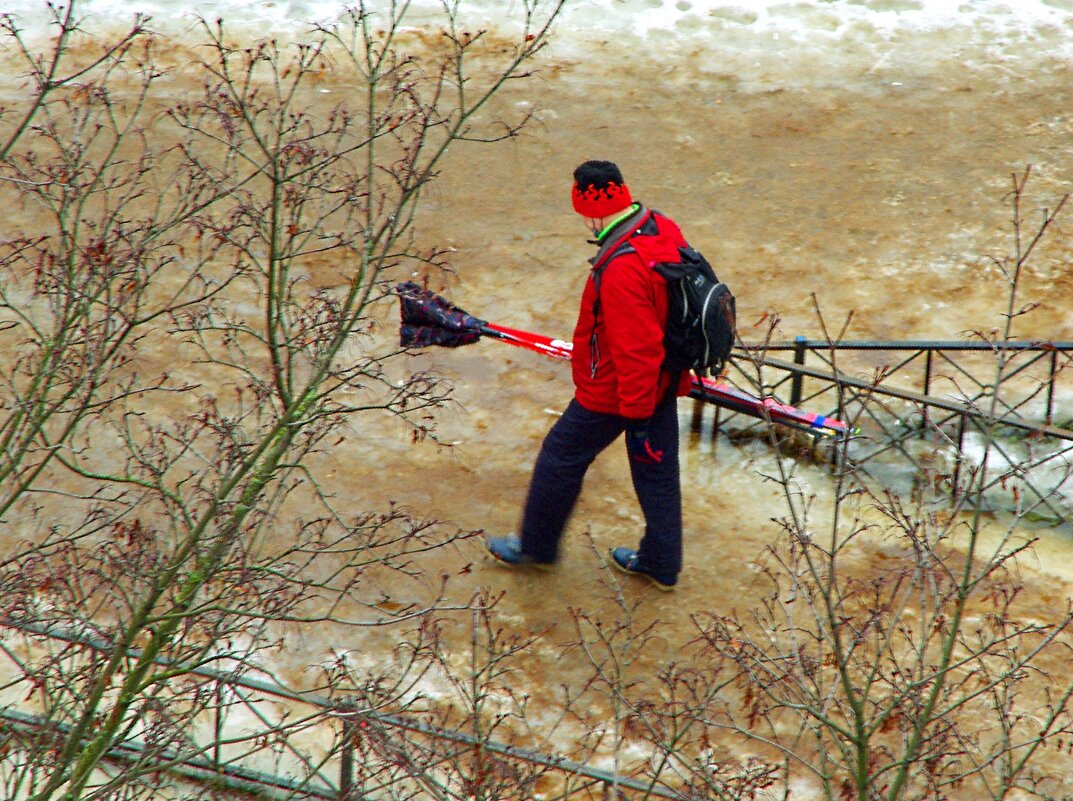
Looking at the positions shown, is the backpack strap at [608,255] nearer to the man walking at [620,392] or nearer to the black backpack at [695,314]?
the man walking at [620,392]

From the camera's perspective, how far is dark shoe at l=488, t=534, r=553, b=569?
21.9ft

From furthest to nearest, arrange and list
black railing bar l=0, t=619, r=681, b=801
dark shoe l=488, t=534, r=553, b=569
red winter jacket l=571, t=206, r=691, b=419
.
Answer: dark shoe l=488, t=534, r=553, b=569 → red winter jacket l=571, t=206, r=691, b=419 → black railing bar l=0, t=619, r=681, b=801

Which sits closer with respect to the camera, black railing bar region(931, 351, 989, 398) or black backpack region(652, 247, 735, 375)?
black backpack region(652, 247, 735, 375)

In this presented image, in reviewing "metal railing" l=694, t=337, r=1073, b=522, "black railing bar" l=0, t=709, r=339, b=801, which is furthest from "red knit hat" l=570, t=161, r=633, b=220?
"black railing bar" l=0, t=709, r=339, b=801

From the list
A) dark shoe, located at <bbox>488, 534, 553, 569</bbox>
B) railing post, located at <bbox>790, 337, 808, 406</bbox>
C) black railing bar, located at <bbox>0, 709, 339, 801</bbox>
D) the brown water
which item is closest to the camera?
black railing bar, located at <bbox>0, 709, 339, 801</bbox>

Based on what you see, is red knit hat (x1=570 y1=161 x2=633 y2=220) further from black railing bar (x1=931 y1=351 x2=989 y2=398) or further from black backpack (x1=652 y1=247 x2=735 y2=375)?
black railing bar (x1=931 y1=351 x2=989 y2=398)

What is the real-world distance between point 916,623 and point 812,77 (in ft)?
23.1

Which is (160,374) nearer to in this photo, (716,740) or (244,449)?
(244,449)

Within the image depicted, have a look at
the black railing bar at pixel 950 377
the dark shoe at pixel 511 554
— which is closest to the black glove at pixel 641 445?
the dark shoe at pixel 511 554

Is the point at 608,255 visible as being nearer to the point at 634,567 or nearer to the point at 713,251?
the point at 634,567

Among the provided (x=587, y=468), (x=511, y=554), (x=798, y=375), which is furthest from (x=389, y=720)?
(x=798, y=375)

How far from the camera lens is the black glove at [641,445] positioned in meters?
6.14

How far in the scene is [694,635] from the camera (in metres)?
6.29

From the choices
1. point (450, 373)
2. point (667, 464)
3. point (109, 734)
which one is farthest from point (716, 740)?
point (450, 373)
